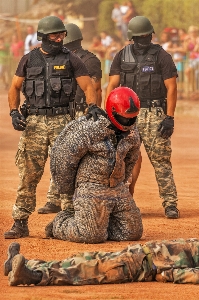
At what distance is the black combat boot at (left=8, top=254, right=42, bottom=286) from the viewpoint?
7.50 m

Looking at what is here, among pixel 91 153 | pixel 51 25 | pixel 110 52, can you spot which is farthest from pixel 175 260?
pixel 110 52

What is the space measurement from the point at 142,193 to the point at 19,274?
721cm

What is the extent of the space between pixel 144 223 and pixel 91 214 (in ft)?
5.95

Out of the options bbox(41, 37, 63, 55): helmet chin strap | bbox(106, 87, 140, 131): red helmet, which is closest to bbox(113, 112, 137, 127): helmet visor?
bbox(106, 87, 140, 131): red helmet

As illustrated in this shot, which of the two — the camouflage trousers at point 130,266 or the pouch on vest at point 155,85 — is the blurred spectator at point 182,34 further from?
the camouflage trousers at point 130,266

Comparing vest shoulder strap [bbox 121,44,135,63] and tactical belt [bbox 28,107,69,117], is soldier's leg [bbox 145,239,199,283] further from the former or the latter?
vest shoulder strap [bbox 121,44,135,63]

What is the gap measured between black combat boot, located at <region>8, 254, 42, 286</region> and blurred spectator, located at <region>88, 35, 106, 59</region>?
22.5 meters

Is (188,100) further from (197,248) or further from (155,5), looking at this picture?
(197,248)

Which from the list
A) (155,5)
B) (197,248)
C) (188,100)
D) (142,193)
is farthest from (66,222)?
(155,5)

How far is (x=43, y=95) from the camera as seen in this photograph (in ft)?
34.4

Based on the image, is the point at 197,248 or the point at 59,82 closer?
the point at 197,248

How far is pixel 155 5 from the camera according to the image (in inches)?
1318

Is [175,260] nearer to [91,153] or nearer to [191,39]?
[91,153]

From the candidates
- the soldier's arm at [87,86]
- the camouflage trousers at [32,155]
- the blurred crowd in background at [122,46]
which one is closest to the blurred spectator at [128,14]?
the blurred crowd in background at [122,46]
